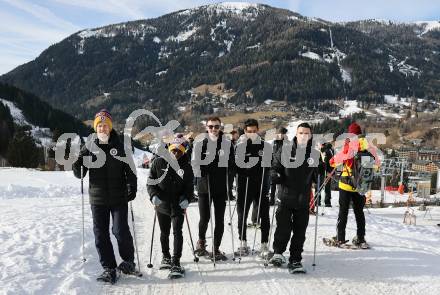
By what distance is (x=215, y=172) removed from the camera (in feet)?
25.6

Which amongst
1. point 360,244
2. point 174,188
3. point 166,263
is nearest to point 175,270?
point 166,263

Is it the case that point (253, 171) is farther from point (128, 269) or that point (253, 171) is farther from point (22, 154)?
point (22, 154)

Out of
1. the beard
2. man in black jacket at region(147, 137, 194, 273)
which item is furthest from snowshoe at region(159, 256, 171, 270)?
the beard

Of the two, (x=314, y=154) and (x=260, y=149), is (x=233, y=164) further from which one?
Answer: (x=314, y=154)

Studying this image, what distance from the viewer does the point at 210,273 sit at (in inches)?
281

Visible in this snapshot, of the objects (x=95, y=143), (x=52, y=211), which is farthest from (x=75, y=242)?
(x=52, y=211)

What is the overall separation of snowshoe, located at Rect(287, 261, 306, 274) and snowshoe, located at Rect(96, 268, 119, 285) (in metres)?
2.72

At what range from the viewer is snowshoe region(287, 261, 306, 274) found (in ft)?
23.4

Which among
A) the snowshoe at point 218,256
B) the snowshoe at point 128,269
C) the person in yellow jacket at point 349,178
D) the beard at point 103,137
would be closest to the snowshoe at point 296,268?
the snowshoe at point 218,256


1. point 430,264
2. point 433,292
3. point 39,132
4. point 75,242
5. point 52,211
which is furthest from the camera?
point 39,132

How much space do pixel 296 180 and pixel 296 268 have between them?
1.40 metres

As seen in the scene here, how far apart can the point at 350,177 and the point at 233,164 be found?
2289mm

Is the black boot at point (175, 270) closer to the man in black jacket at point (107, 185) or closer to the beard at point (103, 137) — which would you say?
the man in black jacket at point (107, 185)

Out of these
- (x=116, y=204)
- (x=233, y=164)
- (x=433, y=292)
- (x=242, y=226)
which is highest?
(x=233, y=164)
